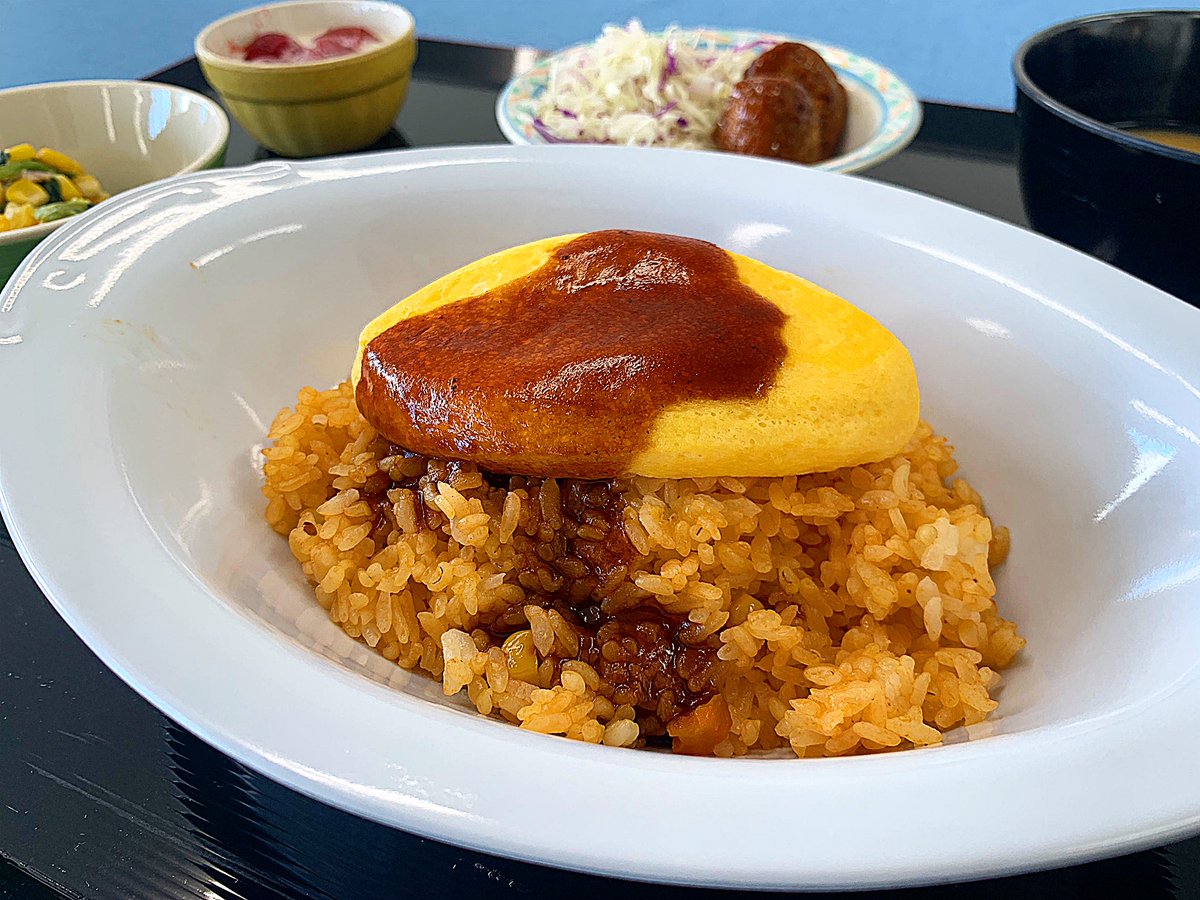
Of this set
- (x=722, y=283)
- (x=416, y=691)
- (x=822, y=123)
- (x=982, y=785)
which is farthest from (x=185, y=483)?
(x=822, y=123)

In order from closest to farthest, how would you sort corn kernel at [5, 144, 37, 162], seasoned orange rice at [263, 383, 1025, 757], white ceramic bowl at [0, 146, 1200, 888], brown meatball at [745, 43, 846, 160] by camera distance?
white ceramic bowl at [0, 146, 1200, 888] < seasoned orange rice at [263, 383, 1025, 757] < corn kernel at [5, 144, 37, 162] < brown meatball at [745, 43, 846, 160]

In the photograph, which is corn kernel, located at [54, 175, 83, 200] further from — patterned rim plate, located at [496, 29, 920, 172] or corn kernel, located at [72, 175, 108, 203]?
patterned rim plate, located at [496, 29, 920, 172]

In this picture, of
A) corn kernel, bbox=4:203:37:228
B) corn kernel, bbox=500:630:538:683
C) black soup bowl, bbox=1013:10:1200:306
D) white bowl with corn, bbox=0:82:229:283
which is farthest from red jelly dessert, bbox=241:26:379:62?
corn kernel, bbox=500:630:538:683

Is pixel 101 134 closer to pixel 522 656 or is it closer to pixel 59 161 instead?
pixel 59 161

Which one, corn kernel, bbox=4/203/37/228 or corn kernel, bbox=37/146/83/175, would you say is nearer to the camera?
corn kernel, bbox=4/203/37/228

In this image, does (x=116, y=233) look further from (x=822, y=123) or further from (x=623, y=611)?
(x=822, y=123)

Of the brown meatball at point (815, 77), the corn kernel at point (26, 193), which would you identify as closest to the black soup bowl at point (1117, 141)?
the brown meatball at point (815, 77)

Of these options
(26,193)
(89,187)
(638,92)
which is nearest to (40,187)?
(26,193)
